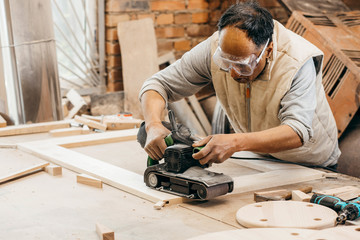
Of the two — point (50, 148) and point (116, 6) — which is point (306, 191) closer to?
point (50, 148)

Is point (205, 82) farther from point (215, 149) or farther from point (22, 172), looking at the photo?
point (22, 172)

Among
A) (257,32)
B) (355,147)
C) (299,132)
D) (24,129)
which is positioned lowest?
(355,147)


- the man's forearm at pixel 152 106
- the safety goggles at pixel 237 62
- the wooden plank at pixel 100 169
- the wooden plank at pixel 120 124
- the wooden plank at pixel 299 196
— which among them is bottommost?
the wooden plank at pixel 120 124

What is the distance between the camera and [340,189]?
1.96 metres

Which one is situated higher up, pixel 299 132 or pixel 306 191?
pixel 299 132

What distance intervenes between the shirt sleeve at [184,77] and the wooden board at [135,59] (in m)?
2.52

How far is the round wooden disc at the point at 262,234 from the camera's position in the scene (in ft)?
4.80

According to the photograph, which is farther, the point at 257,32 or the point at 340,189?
the point at 257,32

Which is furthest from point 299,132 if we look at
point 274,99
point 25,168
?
point 25,168

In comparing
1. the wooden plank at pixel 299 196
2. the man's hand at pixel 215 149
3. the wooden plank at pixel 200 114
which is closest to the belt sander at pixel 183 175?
the man's hand at pixel 215 149

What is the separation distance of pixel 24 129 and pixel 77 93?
1.80 m

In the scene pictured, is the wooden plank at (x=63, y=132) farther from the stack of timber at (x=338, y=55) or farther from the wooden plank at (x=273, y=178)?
the stack of timber at (x=338, y=55)

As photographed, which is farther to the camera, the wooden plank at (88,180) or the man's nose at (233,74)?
the man's nose at (233,74)

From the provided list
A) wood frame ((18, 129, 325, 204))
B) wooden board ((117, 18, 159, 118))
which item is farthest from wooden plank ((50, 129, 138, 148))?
wooden board ((117, 18, 159, 118))
